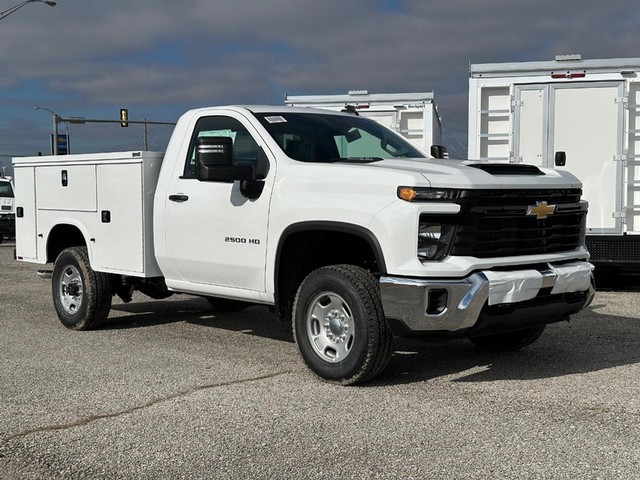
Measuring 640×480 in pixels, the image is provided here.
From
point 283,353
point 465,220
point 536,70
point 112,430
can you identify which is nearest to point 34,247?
point 283,353

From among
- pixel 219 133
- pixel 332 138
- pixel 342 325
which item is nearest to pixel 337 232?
pixel 342 325

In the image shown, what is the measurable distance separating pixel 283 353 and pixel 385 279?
6.38ft

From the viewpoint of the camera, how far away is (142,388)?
5.74 meters

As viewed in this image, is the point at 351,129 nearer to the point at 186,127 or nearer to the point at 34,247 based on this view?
the point at 186,127

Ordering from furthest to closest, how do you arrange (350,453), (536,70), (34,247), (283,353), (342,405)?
(536,70)
(34,247)
(283,353)
(342,405)
(350,453)

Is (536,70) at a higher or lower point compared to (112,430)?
higher

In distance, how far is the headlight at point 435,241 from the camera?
5273 millimetres

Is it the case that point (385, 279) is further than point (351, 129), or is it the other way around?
point (351, 129)

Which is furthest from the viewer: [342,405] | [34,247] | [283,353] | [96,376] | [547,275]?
[34,247]

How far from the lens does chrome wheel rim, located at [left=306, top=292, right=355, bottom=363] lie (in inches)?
223

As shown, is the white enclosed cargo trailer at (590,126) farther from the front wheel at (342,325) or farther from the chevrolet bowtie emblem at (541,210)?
the front wheel at (342,325)

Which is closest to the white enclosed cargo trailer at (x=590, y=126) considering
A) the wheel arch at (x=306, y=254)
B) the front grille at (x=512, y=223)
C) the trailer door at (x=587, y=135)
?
the trailer door at (x=587, y=135)

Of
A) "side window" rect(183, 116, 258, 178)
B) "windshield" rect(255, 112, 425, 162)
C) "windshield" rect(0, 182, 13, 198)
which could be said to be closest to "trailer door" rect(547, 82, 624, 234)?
"windshield" rect(255, 112, 425, 162)

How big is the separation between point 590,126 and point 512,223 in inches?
227
